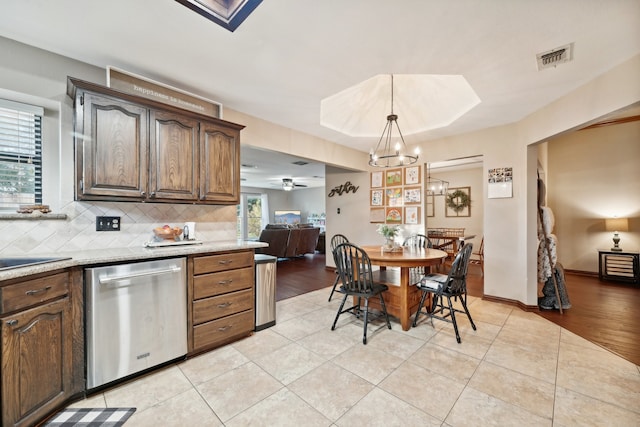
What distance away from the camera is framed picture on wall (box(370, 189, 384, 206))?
4922mm

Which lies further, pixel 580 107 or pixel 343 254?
pixel 343 254

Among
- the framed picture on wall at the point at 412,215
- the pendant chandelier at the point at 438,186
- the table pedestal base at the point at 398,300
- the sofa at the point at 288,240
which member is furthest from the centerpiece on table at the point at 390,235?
the pendant chandelier at the point at 438,186

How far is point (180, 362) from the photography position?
2082mm

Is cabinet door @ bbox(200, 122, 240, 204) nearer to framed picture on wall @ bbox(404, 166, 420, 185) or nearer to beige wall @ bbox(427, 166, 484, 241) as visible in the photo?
framed picture on wall @ bbox(404, 166, 420, 185)

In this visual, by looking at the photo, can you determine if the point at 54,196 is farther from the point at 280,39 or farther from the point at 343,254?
the point at 343,254

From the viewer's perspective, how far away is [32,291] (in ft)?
4.62

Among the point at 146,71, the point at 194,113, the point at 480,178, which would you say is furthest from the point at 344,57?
the point at 480,178

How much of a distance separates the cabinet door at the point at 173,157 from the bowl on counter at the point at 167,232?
32 centimetres

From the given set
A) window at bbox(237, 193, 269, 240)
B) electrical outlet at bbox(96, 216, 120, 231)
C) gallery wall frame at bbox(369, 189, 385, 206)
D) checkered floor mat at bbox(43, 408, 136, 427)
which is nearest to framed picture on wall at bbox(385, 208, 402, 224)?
gallery wall frame at bbox(369, 189, 385, 206)

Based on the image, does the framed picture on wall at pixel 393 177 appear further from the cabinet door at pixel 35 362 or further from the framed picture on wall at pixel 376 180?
the cabinet door at pixel 35 362

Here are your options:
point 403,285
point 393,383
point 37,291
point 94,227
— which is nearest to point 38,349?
point 37,291

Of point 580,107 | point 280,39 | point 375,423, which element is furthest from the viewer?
point 580,107

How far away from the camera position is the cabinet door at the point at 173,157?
86.6 inches

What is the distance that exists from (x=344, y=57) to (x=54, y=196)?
8.69 ft
